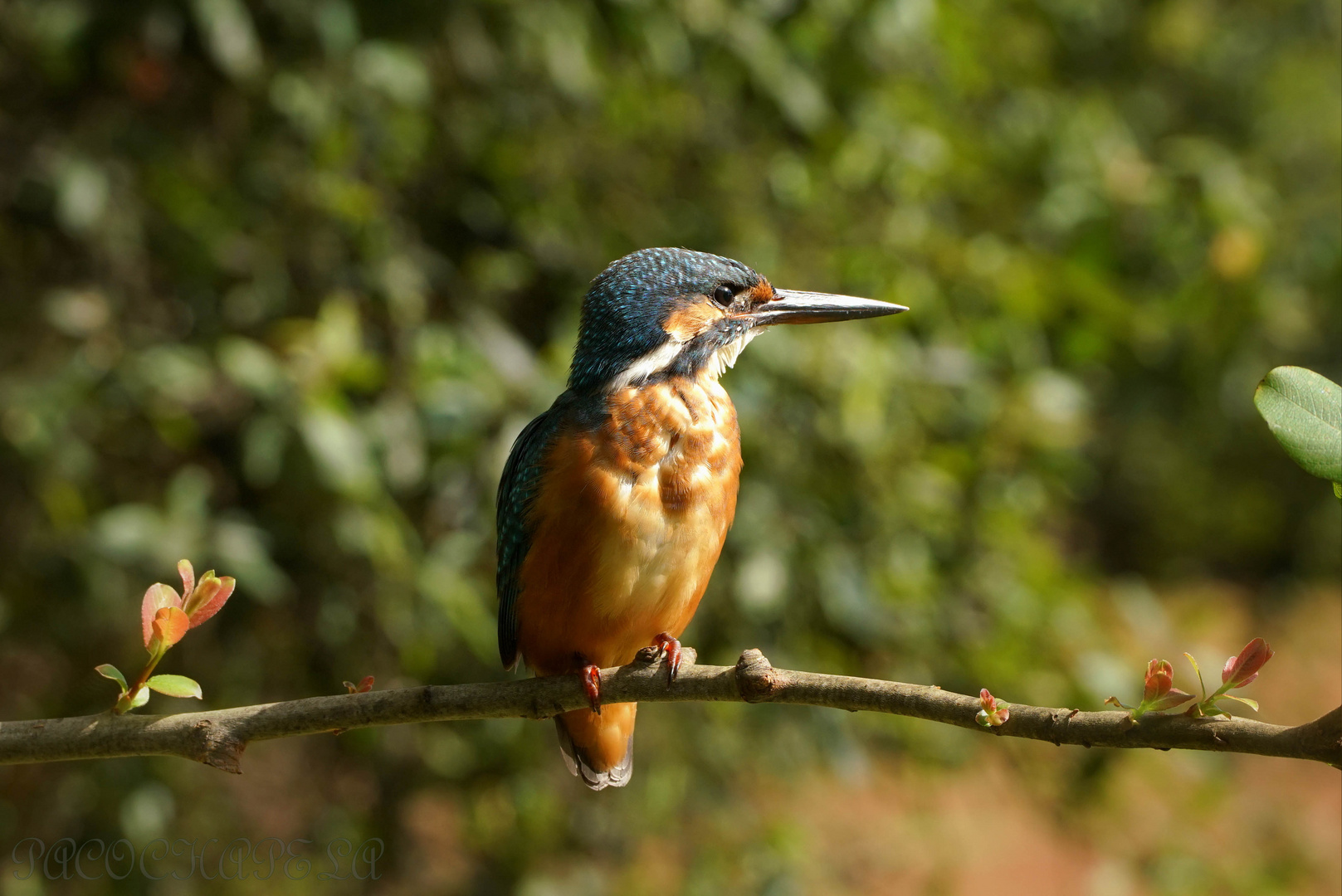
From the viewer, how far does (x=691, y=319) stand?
216 cm

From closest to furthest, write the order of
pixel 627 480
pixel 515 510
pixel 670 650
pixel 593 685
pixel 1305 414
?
pixel 1305 414 → pixel 593 685 → pixel 670 650 → pixel 627 480 → pixel 515 510

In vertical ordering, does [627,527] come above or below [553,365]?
below

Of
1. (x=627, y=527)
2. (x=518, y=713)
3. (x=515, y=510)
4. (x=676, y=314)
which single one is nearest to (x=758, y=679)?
(x=518, y=713)

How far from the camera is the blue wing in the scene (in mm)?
1995

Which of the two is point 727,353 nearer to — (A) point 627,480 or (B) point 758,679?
(A) point 627,480

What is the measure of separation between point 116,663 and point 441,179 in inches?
62.8

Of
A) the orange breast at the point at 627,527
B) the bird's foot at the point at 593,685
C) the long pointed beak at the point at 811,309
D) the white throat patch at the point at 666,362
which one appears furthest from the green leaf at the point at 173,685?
the long pointed beak at the point at 811,309

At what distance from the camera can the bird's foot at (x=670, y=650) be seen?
145cm

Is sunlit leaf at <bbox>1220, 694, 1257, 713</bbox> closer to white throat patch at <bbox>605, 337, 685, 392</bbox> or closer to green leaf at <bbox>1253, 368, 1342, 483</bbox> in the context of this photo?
green leaf at <bbox>1253, 368, 1342, 483</bbox>

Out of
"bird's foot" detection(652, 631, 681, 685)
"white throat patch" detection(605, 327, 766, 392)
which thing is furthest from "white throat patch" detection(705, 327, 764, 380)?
"bird's foot" detection(652, 631, 681, 685)

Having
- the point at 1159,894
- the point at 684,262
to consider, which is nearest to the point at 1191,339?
the point at 1159,894

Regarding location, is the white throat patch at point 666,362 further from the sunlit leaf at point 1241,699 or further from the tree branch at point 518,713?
the sunlit leaf at point 1241,699

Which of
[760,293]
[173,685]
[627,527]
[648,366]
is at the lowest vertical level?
[173,685]

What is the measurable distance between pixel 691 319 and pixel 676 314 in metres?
0.04
